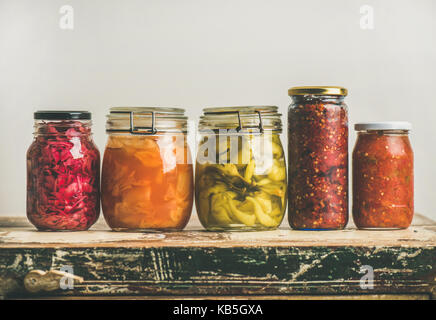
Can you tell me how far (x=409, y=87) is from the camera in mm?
1532

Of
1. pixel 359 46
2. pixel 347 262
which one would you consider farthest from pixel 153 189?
pixel 359 46

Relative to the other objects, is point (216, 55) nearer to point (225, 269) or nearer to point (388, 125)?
point (388, 125)

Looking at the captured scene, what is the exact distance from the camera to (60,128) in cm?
110

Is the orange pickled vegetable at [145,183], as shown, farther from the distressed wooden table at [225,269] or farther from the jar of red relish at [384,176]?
the jar of red relish at [384,176]

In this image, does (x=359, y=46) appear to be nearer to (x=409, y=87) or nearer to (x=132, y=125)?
(x=409, y=87)

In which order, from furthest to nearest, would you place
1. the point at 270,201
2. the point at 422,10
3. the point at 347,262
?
the point at 422,10 < the point at 270,201 < the point at 347,262

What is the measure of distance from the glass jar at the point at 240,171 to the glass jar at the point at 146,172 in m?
0.04

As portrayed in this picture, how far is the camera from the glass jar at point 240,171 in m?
1.05

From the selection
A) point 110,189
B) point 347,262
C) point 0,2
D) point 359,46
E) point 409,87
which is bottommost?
point 347,262

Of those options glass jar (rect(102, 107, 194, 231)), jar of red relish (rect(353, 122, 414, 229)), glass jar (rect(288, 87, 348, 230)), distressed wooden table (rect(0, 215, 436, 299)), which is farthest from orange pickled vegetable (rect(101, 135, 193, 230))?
jar of red relish (rect(353, 122, 414, 229))

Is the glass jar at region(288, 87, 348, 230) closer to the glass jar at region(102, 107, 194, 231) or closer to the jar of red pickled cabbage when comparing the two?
the glass jar at region(102, 107, 194, 231)

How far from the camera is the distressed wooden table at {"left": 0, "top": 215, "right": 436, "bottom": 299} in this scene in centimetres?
95

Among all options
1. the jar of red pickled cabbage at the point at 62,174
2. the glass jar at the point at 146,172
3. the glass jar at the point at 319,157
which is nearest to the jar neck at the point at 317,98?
the glass jar at the point at 319,157

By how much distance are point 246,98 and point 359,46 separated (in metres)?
0.35
